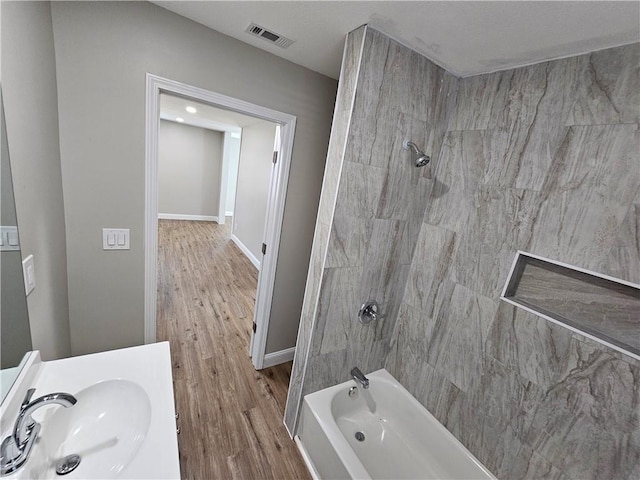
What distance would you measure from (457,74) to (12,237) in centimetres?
219

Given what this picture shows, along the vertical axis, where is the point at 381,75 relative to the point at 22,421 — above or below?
above

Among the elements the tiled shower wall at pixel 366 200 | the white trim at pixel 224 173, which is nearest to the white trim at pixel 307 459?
the tiled shower wall at pixel 366 200

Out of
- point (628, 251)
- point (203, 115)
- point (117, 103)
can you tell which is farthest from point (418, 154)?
point (203, 115)

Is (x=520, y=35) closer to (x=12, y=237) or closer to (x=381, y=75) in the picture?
(x=381, y=75)

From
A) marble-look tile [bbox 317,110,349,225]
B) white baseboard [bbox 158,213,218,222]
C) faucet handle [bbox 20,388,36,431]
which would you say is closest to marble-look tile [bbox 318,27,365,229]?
marble-look tile [bbox 317,110,349,225]

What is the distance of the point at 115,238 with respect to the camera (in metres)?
1.43

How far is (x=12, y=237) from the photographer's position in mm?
810

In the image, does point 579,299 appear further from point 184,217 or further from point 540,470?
point 184,217

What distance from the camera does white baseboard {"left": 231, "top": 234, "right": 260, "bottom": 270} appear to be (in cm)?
431

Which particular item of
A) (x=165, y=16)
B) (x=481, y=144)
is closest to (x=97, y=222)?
(x=165, y=16)

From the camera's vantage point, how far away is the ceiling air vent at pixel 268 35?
1.34 m

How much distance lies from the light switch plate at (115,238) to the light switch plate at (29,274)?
453 millimetres

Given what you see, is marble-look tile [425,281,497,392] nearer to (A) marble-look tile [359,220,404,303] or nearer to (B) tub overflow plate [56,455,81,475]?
(A) marble-look tile [359,220,404,303]

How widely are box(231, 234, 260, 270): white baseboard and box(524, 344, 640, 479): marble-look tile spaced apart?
12.3ft
